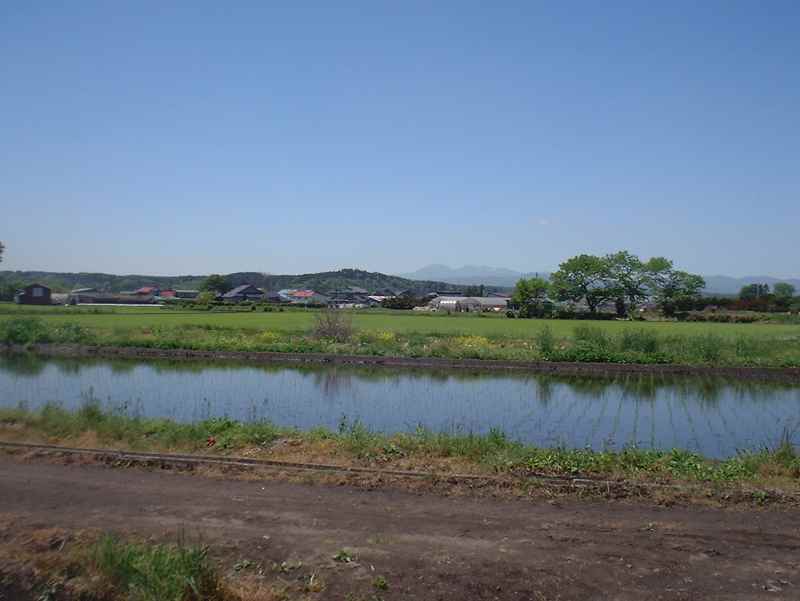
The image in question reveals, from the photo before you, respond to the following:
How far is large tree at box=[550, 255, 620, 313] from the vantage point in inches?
3025

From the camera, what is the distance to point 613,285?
77562 mm

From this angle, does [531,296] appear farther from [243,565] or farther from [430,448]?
[243,565]

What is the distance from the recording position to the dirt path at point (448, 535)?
18.2ft

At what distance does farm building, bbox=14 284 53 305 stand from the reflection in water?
50.7m

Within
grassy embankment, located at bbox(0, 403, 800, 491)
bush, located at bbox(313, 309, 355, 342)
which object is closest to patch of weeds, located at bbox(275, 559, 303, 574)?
grassy embankment, located at bbox(0, 403, 800, 491)

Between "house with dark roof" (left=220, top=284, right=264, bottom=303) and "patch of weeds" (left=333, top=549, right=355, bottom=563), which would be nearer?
"patch of weeds" (left=333, top=549, right=355, bottom=563)

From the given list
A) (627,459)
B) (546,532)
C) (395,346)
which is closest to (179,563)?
(546,532)

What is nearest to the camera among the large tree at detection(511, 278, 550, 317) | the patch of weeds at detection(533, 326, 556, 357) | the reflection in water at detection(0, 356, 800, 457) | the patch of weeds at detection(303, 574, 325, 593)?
the patch of weeds at detection(303, 574, 325, 593)

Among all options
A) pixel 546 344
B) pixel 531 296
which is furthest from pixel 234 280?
pixel 546 344

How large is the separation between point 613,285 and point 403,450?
72321mm

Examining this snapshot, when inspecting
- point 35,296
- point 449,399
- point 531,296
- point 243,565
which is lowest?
point 449,399

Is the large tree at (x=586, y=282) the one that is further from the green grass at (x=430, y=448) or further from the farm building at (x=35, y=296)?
the green grass at (x=430, y=448)

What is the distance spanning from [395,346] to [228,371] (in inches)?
380

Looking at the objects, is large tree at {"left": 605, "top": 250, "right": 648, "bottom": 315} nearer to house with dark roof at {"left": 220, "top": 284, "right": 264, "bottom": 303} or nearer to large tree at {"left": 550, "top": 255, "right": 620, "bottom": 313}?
large tree at {"left": 550, "top": 255, "right": 620, "bottom": 313}
